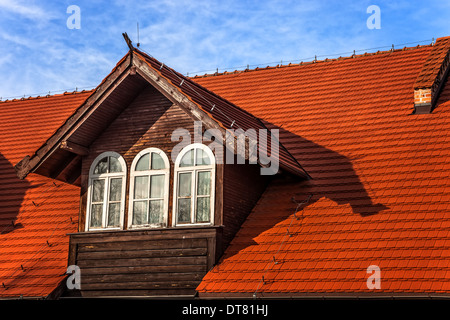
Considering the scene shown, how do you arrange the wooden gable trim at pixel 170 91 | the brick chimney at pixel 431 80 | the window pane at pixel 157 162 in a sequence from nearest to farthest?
the wooden gable trim at pixel 170 91 → the window pane at pixel 157 162 → the brick chimney at pixel 431 80

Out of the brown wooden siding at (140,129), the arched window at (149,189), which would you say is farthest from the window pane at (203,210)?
the brown wooden siding at (140,129)

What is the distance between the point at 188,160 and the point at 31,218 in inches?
167

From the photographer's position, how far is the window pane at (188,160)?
41.5 feet

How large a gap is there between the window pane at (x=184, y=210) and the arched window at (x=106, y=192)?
3.91 ft

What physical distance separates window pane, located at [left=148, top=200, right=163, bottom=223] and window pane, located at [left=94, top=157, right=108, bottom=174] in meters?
1.33

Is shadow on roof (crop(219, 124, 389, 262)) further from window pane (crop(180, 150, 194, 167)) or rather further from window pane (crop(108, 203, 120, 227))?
window pane (crop(108, 203, 120, 227))

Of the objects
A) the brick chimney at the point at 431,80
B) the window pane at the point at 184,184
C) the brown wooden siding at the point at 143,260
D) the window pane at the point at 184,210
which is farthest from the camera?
the brick chimney at the point at 431,80

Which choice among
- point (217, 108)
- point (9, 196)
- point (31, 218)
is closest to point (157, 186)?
point (217, 108)

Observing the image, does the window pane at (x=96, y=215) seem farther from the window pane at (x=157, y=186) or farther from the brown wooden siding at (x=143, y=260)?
the window pane at (x=157, y=186)

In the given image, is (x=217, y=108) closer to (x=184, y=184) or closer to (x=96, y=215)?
(x=184, y=184)
